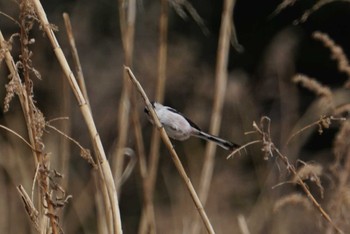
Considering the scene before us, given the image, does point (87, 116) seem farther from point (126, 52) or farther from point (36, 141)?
point (126, 52)

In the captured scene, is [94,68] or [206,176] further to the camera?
[94,68]

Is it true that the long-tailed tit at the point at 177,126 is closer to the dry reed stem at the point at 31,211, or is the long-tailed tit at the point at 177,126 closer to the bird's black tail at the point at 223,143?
the bird's black tail at the point at 223,143

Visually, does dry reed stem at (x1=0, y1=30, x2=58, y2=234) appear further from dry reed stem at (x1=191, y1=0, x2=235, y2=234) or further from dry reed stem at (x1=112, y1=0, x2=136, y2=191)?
dry reed stem at (x1=191, y1=0, x2=235, y2=234)

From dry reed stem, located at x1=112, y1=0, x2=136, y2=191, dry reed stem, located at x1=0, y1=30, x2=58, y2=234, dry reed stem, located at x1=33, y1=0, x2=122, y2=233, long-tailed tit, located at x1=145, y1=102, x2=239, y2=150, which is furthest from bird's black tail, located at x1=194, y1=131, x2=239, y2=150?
dry reed stem, located at x1=0, y1=30, x2=58, y2=234

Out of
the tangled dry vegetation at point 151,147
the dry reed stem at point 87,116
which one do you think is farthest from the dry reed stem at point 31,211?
the dry reed stem at point 87,116

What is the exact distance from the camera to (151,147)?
2.50m

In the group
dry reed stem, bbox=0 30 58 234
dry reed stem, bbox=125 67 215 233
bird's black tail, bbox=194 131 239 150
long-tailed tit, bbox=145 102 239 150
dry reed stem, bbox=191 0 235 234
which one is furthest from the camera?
dry reed stem, bbox=191 0 235 234

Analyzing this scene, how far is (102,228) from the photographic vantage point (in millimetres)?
2350

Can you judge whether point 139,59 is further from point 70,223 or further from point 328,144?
point 328,144

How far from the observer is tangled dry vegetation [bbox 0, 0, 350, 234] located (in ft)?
4.85

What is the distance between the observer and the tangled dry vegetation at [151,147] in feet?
4.85

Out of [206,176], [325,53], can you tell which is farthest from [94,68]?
[325,53]

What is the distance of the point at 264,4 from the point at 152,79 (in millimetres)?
6401

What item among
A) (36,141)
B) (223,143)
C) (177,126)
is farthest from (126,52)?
(36,141)
